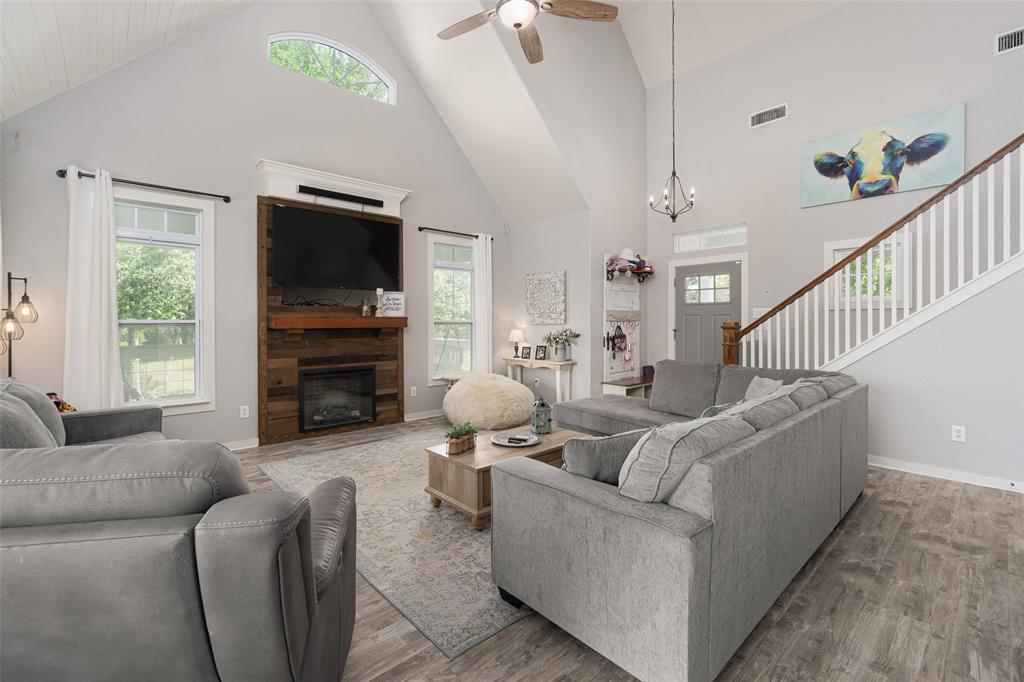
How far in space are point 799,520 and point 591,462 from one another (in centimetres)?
108

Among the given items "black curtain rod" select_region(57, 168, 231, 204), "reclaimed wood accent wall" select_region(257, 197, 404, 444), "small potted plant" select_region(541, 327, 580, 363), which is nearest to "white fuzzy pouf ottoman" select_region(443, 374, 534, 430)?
"small potted plant" select_region(541, 327, 580, 363)

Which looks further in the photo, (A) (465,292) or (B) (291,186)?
(A) (465,292)

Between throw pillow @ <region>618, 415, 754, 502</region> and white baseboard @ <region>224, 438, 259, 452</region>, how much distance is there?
164 inches

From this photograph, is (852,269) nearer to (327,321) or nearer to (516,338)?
(516,338)

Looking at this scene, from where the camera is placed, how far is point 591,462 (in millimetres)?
1786

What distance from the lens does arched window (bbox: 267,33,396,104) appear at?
4.83 metres

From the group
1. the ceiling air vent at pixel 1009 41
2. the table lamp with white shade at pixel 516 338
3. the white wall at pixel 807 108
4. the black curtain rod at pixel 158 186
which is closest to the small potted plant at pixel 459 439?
the black curtain rod at pixel 158 186

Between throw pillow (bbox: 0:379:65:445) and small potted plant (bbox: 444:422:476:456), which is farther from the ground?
throw pillow (bbox: 0:379:65:445)

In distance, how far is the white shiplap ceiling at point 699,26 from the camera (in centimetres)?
533

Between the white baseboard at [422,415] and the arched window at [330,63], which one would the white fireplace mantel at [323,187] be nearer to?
the arched window at [330,63]

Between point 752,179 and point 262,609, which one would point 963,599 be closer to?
point 262,609

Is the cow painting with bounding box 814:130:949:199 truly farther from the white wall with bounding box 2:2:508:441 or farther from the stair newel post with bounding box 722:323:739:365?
the white wall with bounding box 2:2:508:441

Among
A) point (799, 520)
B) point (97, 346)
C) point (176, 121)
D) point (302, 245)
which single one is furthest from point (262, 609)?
point (176, 121)

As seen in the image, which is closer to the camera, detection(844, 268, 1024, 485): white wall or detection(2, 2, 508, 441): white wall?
detection(844, 268, 1024, 485): white wall
